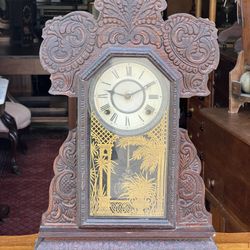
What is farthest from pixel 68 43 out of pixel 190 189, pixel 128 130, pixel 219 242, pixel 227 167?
pixel 227 167

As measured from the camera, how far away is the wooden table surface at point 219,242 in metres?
1.11

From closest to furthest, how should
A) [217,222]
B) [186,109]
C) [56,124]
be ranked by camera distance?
[217,222] < [186,109] < [56,124]

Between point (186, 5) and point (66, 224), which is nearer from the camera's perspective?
point (66, 224)

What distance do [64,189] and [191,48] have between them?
0.32 meters

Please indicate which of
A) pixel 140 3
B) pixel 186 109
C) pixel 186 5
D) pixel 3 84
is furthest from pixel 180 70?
pixel 186 5

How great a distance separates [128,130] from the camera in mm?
976

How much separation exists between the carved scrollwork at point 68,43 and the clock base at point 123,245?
0.26 metres

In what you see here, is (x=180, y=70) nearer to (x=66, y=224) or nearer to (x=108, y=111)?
(x=108, y=111)

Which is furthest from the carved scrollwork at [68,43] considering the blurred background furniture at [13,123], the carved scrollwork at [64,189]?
the blurred background furniture at [13,123]

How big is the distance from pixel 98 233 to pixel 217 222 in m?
1.08

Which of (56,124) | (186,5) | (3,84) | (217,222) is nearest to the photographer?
(217,222)

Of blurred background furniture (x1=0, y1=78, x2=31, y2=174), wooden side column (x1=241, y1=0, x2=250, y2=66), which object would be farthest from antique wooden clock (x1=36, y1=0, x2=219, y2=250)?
blurred background furniture (x1=0, y1=78, x2=31, y2=174)

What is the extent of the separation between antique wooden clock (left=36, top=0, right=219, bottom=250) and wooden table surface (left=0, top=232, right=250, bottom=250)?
120 millimetres

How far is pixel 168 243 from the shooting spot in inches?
39.0
